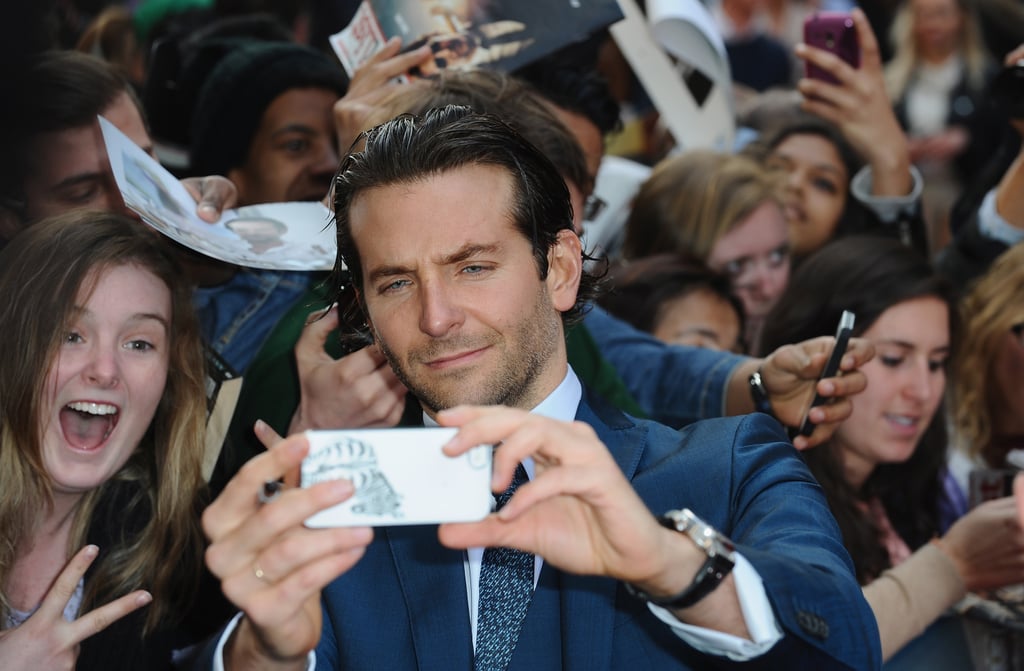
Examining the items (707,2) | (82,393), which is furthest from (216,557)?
(707,2)

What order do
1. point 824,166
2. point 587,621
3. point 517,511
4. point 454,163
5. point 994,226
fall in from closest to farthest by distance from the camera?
point 517,511 < point 587,621 < point 454,163 < point 994,226 < point 824,166

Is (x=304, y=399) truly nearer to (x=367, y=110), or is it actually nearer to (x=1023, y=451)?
(x=367, y=110)

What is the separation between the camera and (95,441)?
2.46 meters

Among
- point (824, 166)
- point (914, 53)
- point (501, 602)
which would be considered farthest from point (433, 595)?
point (914, 53)

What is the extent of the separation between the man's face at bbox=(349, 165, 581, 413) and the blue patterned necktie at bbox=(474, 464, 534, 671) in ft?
0.64

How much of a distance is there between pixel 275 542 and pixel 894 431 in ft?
7.22

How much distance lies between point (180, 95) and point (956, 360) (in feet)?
8.41

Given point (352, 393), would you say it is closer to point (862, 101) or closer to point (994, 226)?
point (862, 101)

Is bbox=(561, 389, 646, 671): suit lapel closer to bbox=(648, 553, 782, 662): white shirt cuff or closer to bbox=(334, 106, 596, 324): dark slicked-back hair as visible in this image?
bbox=(648, 553, 782, 662): white shirt cuff

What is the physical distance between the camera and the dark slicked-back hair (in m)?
2.11

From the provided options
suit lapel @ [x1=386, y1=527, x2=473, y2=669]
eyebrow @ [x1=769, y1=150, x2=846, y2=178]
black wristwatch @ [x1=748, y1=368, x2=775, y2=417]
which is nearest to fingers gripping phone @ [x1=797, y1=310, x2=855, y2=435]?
black wristwatch @ [x1=748, y1=368, x2=775, y2=417]

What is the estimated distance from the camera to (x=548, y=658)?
197 cm

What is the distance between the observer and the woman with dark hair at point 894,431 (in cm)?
303

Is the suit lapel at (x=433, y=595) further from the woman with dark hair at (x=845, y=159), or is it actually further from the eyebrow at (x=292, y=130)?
the woman with dark hair at (x=845, y=159)
